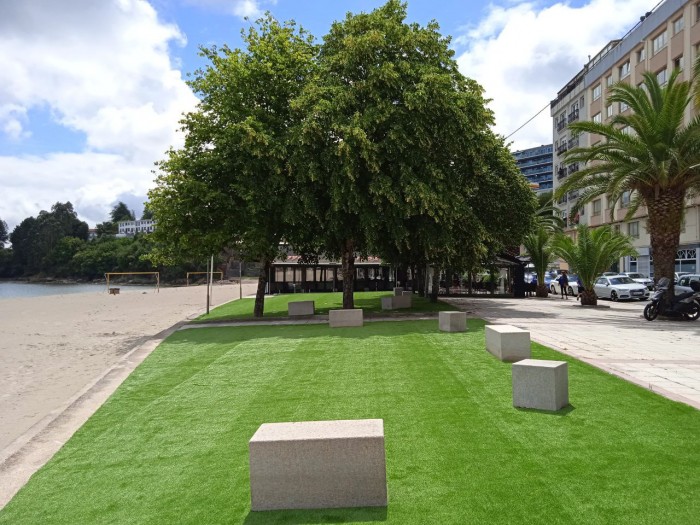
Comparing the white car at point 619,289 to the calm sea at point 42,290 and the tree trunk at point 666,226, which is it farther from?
the calm sea at point 42,290

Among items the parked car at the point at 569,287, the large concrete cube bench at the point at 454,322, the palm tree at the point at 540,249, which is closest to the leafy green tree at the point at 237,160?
the large concrete cube bench at the point at 454,322

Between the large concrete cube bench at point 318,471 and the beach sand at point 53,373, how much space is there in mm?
2579

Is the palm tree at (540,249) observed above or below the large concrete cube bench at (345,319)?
above

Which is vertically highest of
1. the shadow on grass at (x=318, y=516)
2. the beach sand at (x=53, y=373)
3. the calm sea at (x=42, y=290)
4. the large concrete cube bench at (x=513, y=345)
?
the large concrete cube bench at (x=513, y=345)

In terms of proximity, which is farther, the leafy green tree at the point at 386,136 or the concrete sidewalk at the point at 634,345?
the leafy green tree at the point at 386,136

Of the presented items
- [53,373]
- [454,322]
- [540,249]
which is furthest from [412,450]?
[540,249]

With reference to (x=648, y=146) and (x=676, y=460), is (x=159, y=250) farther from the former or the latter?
(x=676, y=460)

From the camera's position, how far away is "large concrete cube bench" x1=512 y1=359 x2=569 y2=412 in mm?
6262

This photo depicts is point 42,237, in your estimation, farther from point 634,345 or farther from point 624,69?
point 634,345

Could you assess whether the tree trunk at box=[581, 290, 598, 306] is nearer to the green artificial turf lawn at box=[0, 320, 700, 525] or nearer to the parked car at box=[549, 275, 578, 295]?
the parked car at box=[549, 275, 578, 295]

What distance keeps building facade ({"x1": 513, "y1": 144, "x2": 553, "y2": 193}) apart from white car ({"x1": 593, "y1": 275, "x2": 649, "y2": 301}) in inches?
4569

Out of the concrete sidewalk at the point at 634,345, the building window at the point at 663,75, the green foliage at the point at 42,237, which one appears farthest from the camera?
the green foliage at the point at 42,237

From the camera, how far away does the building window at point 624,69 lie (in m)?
44.7

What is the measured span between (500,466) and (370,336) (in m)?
9.07
